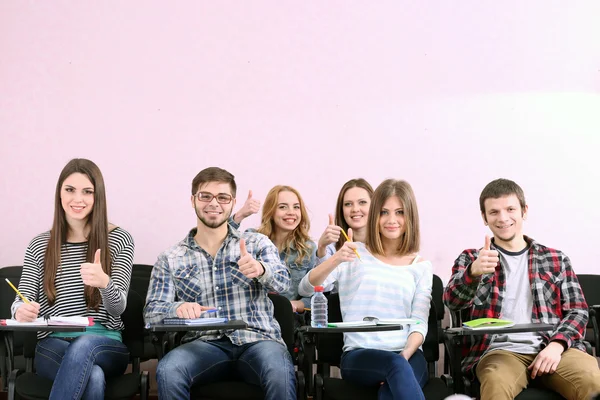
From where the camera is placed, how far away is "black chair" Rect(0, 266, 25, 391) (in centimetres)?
306

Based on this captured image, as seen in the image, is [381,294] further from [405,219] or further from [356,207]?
[356,207]

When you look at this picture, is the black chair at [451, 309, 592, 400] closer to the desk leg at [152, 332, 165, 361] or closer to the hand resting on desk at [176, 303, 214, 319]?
the hand resting on desk at [176, 303, 214, 319]

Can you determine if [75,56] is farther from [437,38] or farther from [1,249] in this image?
[437,38]

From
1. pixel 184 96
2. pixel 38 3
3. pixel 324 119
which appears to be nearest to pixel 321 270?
pixel 324 119

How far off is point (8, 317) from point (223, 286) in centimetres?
139

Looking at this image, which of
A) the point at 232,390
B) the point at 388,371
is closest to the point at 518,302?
the point at 388,371

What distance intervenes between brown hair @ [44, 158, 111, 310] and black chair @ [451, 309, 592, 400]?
1744 millimetres

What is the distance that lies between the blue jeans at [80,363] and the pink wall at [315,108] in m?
1.60

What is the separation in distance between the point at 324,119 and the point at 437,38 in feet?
3.26

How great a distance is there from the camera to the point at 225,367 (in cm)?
293

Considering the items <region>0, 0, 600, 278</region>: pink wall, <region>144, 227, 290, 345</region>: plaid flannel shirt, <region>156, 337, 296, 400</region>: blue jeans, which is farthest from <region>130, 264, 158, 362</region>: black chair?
<region>156, 337, 296, 400</region>: blue jeans

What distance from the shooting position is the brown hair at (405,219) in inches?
125

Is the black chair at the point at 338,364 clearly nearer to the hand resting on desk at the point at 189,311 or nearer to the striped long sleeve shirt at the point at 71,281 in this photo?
the hand resting on desk at the point at 189,311

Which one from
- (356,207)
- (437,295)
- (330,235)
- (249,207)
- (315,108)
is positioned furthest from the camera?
(315,108)
